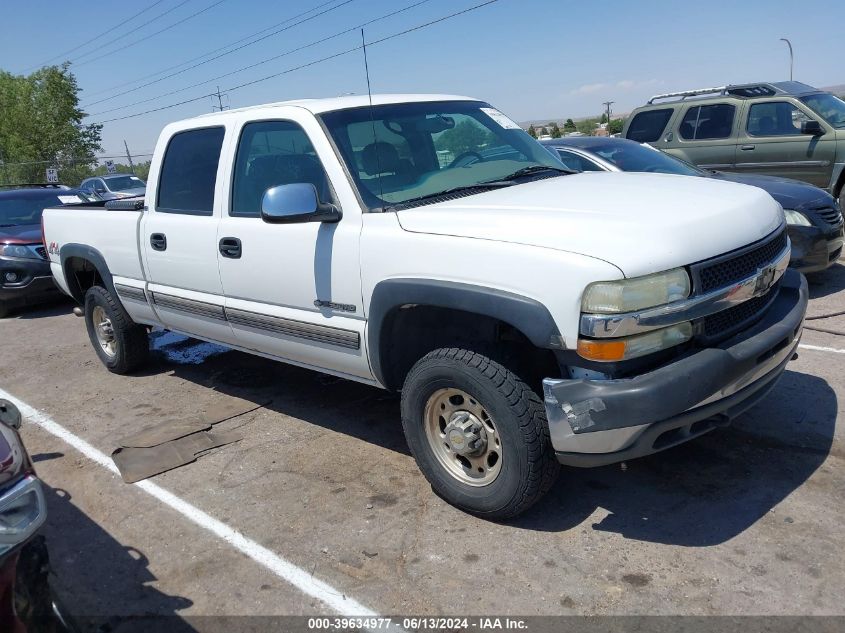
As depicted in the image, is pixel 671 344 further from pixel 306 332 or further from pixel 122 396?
pixel 122 396

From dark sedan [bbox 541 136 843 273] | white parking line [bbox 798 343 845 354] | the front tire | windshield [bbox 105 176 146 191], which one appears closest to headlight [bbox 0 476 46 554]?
the front tire

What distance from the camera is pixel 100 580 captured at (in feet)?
11.2

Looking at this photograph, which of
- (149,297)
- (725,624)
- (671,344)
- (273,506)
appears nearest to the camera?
(725,624)

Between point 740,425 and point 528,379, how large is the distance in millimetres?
1711

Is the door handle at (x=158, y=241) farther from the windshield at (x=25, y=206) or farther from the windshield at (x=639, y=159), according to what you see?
the windshield at (x=25, y=206)

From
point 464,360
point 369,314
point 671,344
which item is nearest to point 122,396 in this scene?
point 369,314

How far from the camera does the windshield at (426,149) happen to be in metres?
3.92

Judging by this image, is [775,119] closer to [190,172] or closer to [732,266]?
[732,266]

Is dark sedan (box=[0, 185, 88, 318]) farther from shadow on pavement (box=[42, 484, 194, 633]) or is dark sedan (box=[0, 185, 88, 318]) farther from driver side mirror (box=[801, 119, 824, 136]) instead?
driver side mirror (box=[801, 119, 824, 136])

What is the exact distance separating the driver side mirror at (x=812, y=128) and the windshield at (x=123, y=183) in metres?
19.2

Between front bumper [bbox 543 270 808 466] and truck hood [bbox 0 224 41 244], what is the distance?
29.3 ft

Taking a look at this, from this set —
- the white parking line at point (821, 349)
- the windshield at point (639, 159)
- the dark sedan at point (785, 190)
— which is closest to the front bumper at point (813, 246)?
the dark sedan at point (785, 190)

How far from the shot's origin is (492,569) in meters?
3.19

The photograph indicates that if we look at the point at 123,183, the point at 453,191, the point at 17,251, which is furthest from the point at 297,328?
the point at 123,183
